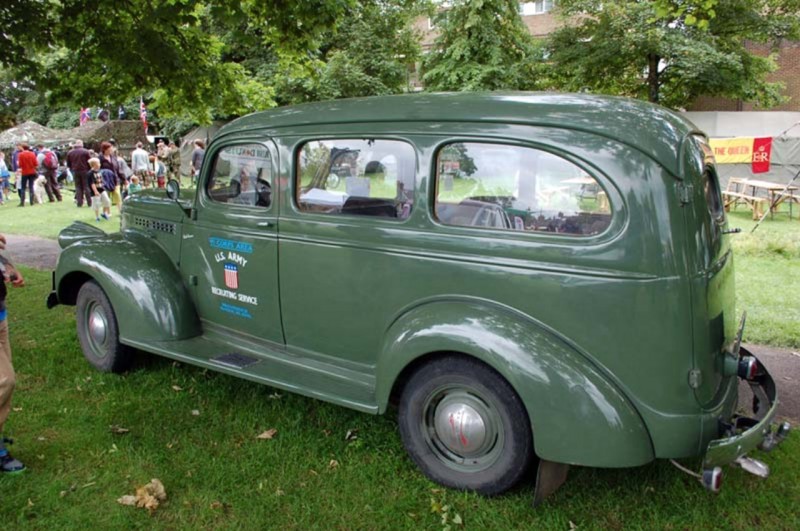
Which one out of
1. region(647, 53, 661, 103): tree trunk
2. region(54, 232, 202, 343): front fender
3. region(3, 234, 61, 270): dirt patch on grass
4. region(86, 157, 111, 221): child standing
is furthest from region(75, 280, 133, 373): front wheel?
region(647, 53, 661, 103): tree trunk

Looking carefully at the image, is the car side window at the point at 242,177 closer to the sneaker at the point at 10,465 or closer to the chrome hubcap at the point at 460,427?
the chrome hubcap at the point at 460,427

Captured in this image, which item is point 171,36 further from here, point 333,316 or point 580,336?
point 580,336

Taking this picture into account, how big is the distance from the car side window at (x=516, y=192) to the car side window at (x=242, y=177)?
1.36 m

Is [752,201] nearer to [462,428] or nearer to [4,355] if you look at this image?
[462,428]

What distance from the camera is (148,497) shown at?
3.29 metres

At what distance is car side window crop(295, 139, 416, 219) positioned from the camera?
3562mm

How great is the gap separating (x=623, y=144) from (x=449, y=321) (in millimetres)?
1193

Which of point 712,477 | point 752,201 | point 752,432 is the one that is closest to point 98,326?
point 712,477

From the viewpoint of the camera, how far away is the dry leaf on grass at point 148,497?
3.25 m

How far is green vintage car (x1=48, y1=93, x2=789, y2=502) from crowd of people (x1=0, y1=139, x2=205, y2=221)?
875cm

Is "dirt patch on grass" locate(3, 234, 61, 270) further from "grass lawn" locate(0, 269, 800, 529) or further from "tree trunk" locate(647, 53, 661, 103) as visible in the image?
"tree trunk" locate(647, 53, 661, 103)

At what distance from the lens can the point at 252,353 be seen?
4.25 m

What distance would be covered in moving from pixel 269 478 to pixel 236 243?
1.61 m

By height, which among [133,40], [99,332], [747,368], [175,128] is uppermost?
[175,128]
